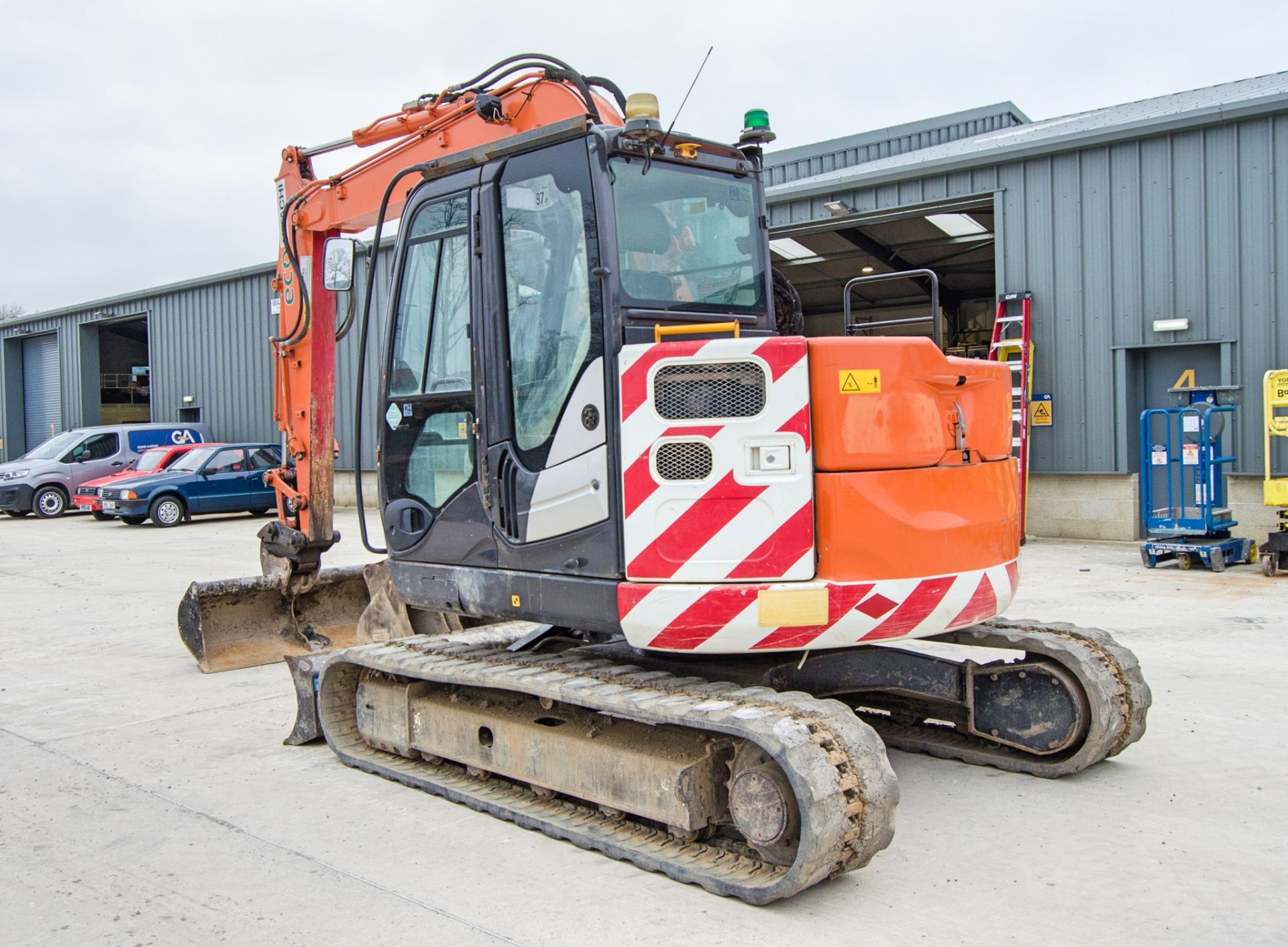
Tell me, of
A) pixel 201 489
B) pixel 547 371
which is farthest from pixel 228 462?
pixel 547 371

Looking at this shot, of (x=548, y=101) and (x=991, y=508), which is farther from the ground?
(x=548, y=101)

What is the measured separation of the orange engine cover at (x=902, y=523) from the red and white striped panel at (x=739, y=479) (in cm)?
9

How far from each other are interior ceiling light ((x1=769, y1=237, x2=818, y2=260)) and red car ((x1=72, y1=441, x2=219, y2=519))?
38.5 ft

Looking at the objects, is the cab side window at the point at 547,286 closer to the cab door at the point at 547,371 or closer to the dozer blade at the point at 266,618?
the cab door at the point at 547,371

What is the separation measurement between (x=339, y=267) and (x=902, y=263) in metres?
17.7

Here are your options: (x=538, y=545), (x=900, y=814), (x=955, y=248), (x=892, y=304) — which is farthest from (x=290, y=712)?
(x=892, y=304)

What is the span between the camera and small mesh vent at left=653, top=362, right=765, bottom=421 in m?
4.25

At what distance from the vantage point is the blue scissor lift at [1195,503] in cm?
1196

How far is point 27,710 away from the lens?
698cm

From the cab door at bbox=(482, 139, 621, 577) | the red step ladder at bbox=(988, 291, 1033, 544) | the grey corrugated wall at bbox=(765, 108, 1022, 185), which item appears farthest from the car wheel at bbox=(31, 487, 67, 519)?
the cab door at bbox=(482, 139, 621, 577)

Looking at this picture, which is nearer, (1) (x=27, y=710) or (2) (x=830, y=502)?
(2) (x=830, y=502)

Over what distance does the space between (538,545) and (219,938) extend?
1.92 m

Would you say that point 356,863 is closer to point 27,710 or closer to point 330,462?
point 27,710

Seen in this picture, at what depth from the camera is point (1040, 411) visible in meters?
14.8
